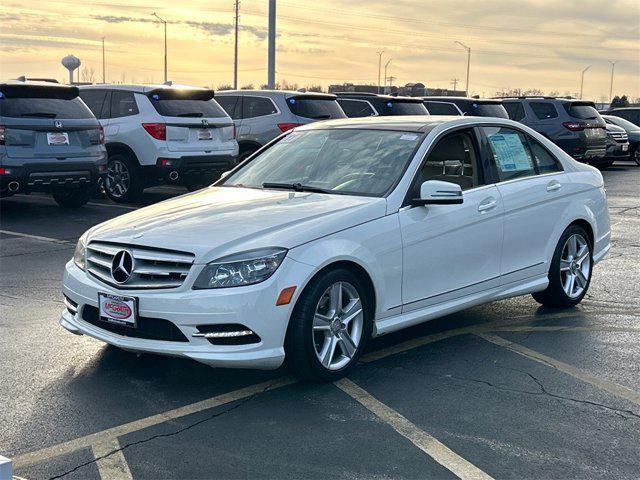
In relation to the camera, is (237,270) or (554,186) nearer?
(237,270)

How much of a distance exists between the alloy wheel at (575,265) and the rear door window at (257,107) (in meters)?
9.70

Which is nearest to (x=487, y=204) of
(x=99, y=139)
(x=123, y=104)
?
(x=99, y=139)

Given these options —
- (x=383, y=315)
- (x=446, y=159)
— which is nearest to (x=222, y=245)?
(x=383, y=315)

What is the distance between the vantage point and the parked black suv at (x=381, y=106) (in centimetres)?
1975

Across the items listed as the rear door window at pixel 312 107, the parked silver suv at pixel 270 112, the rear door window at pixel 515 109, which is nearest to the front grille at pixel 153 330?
the parked silver suv at pixel 270 112

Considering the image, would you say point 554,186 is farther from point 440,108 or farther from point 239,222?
point 440,108

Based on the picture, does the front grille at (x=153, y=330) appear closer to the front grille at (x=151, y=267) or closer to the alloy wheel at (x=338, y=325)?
the front grille at (x=151, y=267)

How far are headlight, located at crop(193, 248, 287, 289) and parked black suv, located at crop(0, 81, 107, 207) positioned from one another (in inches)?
306

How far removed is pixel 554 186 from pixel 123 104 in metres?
9.20

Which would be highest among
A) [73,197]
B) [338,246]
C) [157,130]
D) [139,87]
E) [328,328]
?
[139,87]

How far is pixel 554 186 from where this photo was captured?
7.06 m

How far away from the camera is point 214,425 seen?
462 cm

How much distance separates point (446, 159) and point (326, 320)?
5.80ft

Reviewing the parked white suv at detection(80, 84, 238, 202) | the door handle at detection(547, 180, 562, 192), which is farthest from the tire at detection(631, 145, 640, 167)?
the door handle at detection(547, 180, 562, 192)
